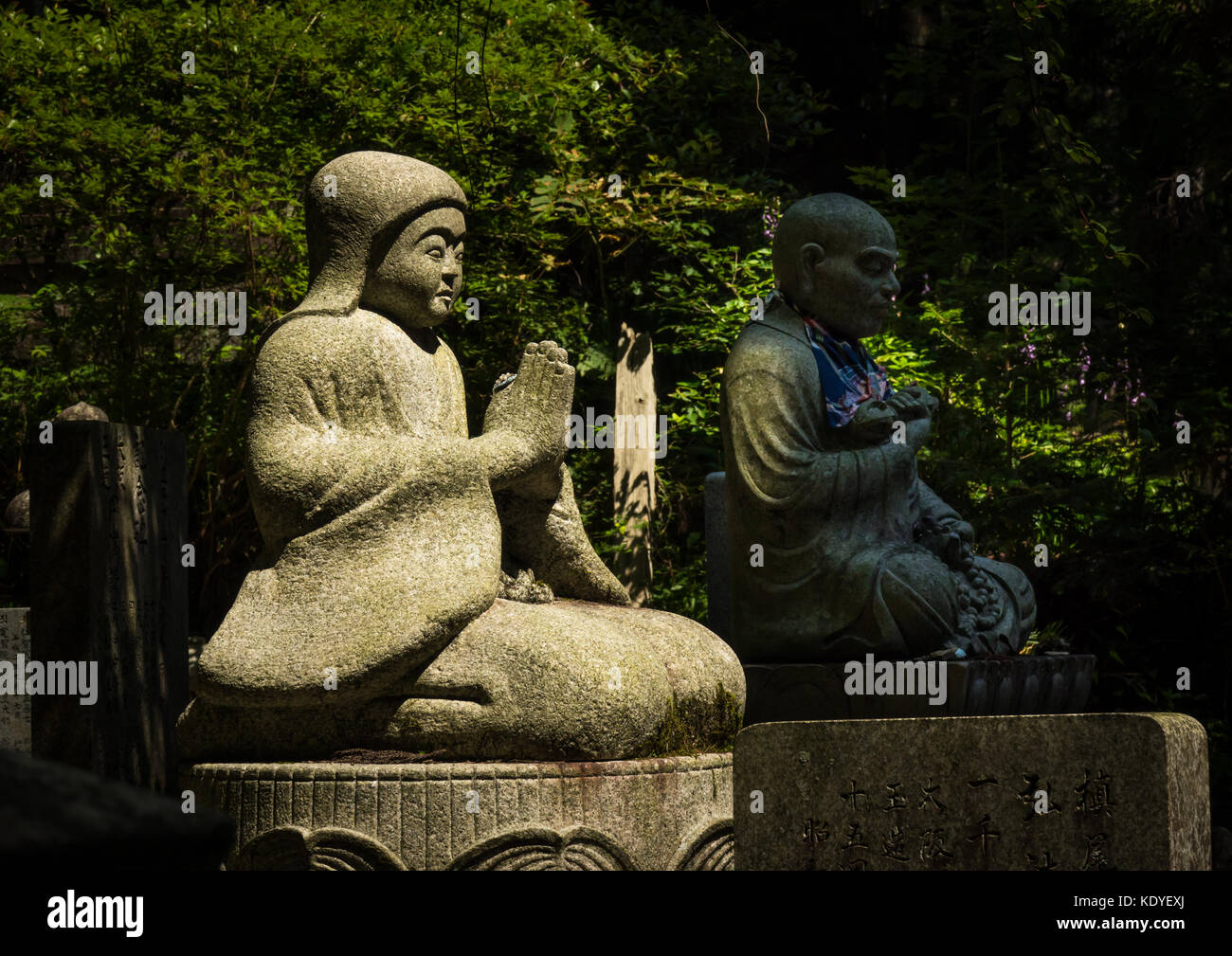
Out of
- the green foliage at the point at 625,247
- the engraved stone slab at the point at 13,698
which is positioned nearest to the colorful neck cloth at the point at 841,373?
the green foliage at the point at 625,247

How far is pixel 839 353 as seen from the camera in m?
5.73

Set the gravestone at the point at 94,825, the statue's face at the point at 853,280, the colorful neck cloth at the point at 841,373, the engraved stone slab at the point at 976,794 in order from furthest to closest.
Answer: the statue's face at the point at 853,280, the colorful neck cloth at the point at 841,373, the engraved stone slab at the point at 976,794, the gravestone at the point at 94,825

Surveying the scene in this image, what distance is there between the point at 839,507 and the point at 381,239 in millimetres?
1889

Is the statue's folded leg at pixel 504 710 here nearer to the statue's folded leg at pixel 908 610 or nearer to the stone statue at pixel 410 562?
the stone statue at pixel 410 562

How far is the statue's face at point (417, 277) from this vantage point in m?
4.82

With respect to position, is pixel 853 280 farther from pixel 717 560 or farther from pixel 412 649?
pixel 412 649

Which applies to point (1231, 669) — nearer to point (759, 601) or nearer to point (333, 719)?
point (759, 601)

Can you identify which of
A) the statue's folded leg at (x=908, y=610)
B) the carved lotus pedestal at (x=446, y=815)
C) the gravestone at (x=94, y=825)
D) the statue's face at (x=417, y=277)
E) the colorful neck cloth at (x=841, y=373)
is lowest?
the carved lotus pedestal at (x=446, y=815)

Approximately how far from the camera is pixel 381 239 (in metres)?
4.80

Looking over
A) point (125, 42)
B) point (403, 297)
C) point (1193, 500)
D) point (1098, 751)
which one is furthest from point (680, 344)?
point (1098, 751)

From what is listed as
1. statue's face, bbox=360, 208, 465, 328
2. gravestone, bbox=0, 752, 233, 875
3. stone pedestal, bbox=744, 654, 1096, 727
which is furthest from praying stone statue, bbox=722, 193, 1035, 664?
gravestone, bbox=0, 752, 233, 875

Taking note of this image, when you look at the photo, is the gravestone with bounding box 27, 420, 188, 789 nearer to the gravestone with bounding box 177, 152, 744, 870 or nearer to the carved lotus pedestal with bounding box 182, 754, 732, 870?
the gravestone with bounding box 177, 152, 744, 870

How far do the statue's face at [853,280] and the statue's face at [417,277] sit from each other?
5.16 ft

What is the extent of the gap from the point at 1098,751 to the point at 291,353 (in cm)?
261
